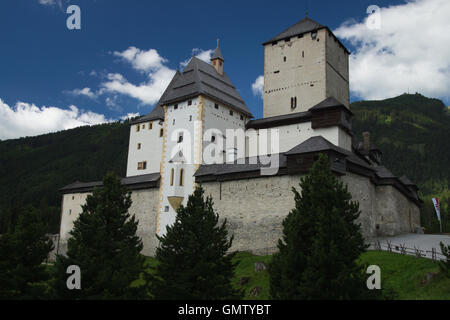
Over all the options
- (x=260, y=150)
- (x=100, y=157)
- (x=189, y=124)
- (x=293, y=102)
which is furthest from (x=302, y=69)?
(x=100, y=157)

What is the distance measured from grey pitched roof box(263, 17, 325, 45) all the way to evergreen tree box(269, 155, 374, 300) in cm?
2640

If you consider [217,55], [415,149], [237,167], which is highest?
[415,149]

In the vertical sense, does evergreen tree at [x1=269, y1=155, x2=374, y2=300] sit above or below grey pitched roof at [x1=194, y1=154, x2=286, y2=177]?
below

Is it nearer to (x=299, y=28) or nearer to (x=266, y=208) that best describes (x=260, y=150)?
(x=266, y=208)

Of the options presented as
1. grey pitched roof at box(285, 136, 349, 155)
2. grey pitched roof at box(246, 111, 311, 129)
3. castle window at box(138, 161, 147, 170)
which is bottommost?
grey pitched roof at box(285, 136, 349, 155)

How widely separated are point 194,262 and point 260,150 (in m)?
20.7

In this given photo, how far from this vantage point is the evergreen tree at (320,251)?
13.8m

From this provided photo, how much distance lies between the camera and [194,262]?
16875 millimetres

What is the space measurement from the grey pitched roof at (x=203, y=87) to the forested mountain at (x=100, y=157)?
9157 centimetres

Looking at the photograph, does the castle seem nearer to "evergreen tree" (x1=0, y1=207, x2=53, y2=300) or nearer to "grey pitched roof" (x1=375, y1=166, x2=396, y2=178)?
"grey pitched roof" (x1=375, y1=166, x2=396, y2=178)

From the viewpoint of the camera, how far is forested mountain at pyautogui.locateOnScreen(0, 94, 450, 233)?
457 ft

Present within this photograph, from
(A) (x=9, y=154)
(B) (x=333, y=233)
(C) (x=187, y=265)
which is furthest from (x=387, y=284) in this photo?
(A) (x=9, y=154)

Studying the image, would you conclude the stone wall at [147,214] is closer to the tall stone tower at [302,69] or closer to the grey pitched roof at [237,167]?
the grey pitched roof at [237,167]

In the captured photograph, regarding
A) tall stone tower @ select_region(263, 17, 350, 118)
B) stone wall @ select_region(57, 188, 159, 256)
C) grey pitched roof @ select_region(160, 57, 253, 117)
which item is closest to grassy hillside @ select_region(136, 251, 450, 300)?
stone wall @ select_region(57, 188, 159, 256)
